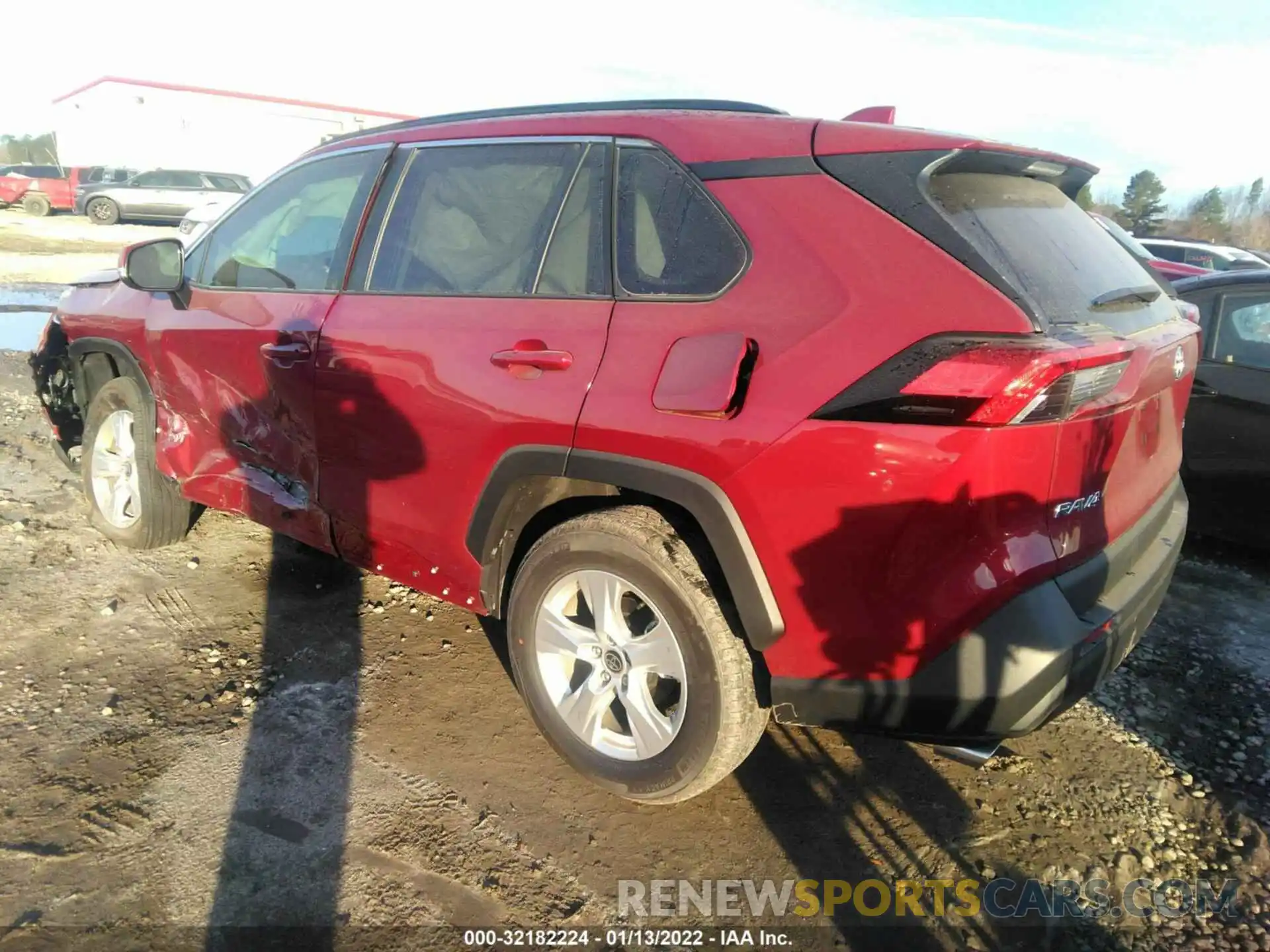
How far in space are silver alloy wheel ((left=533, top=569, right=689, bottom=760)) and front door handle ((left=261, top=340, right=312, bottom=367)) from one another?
129 cm

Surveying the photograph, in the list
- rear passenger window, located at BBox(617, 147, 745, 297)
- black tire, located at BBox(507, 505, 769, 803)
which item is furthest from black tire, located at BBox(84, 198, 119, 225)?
black tire, located at BBox(507, 505, 769, 803)

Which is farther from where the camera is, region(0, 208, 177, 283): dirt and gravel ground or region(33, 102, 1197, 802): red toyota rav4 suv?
region(0, 208, 177, 283): dirt and gravel ground

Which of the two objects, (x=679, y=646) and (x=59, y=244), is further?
(x=59, y=244)

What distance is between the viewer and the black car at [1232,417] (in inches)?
160

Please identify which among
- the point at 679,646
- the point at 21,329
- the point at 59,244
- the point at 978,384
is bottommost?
the point at 21,329

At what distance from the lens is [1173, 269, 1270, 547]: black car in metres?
4.06

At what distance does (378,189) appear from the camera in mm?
3102

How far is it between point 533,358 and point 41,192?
30167 millimetres

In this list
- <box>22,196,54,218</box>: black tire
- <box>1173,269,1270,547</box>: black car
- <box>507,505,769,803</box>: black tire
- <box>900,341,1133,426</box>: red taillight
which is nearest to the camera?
<box>900,341,1133,426</box>: red taillight

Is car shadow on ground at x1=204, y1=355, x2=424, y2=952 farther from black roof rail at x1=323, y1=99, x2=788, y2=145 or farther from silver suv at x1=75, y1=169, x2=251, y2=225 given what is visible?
silver suv at x1=75, y1=169, x2=251, y2=225

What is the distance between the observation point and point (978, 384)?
1843mm

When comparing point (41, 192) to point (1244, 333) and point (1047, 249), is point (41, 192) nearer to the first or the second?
point (1244, 333)

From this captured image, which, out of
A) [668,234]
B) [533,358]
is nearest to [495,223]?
[533,358]

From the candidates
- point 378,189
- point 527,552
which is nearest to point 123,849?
point 527,552
